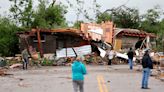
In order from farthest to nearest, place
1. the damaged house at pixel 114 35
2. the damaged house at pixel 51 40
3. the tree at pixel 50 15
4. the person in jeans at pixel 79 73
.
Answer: the tree at pixel 50 15, the damaged house at pixel 114 35, the damaged house at pixel 51 40, the person in jeans at pixel 79 73

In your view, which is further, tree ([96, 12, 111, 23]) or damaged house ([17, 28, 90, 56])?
tree ([96, 12, 111, 23])

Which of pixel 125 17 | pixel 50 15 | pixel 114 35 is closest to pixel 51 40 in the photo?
pixel 114 35

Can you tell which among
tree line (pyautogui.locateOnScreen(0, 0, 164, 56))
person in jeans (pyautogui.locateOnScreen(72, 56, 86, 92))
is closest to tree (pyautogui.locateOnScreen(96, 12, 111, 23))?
tree line (pyautogui.locateOnScreen(0, 0, 164, 56))

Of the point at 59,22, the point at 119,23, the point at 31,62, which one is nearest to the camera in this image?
the point at 31,62

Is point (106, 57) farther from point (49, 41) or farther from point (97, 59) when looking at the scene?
→ point (49, 41)

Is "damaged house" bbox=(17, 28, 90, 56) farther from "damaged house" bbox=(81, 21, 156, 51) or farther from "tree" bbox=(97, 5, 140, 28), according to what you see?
"tree" bbox=(97, 5, 140, 28)

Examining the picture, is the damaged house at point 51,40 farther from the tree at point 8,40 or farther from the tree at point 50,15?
the tree at point 50,15

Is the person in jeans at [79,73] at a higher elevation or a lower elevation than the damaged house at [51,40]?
higher

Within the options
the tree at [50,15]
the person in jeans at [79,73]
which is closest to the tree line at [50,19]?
the tree at [50,15]

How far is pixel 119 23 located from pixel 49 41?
2326 cm

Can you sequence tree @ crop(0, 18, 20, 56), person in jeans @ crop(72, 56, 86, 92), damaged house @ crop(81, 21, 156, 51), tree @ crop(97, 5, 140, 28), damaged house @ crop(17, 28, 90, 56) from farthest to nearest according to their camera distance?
tree @ crop(97, 5, 140, 28) < tree @ crop(0, 18, 20, 56) < damaged house @ crop(81, 21, 156, 51) < damaged house @ crop(17, 28, 90, 56) < person in jeans @ crop(72, 56, 86, 92)

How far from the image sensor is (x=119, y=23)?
68562mm

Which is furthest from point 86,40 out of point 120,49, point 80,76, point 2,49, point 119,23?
point 80,76

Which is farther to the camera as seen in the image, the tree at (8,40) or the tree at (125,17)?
the tree at (125,17)
